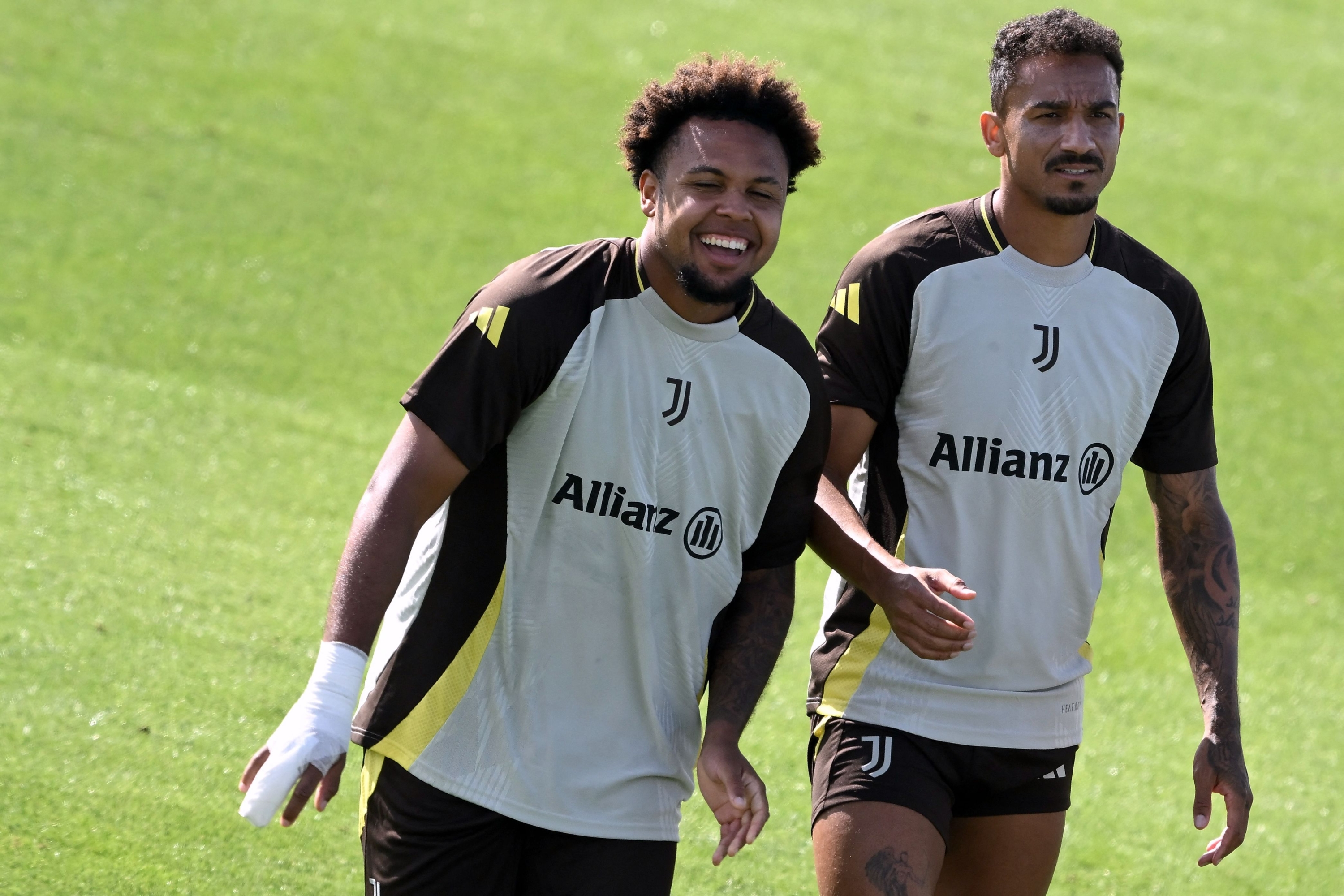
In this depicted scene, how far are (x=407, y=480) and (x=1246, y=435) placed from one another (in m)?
6.98

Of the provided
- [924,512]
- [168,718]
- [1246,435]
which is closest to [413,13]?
[1246,435]

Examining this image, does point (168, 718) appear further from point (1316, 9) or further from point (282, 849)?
point (1316, 9)

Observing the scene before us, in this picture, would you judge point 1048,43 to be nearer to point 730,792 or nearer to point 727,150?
point 727,150

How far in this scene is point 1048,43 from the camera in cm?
350

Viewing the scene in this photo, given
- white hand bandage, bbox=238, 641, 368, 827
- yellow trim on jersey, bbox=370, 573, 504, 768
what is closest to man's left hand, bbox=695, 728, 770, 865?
yellow trim on jersey, bbox=370, 573, 504, 768

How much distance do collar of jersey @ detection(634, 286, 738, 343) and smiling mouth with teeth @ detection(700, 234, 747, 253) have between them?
0.51 ft

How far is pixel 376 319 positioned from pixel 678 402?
5.99 meters

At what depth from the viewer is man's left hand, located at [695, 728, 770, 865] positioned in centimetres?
292

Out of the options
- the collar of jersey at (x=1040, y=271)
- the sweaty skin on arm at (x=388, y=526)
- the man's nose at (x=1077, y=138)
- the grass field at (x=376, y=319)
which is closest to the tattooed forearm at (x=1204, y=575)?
the collar of jersey at (x=1040, y=271)

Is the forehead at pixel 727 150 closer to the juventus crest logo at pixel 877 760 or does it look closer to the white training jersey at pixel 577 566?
the white training jersey at pixel 577 566

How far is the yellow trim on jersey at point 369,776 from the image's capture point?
3076 mm

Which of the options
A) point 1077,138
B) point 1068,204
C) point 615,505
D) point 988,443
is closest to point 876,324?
point 988,443

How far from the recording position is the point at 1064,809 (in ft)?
11.9

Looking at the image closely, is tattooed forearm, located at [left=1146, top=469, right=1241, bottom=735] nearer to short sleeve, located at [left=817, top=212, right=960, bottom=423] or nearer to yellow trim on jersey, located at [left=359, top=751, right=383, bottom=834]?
short sleeve, located at [left=817, top=212, right=960, bottom=423]
